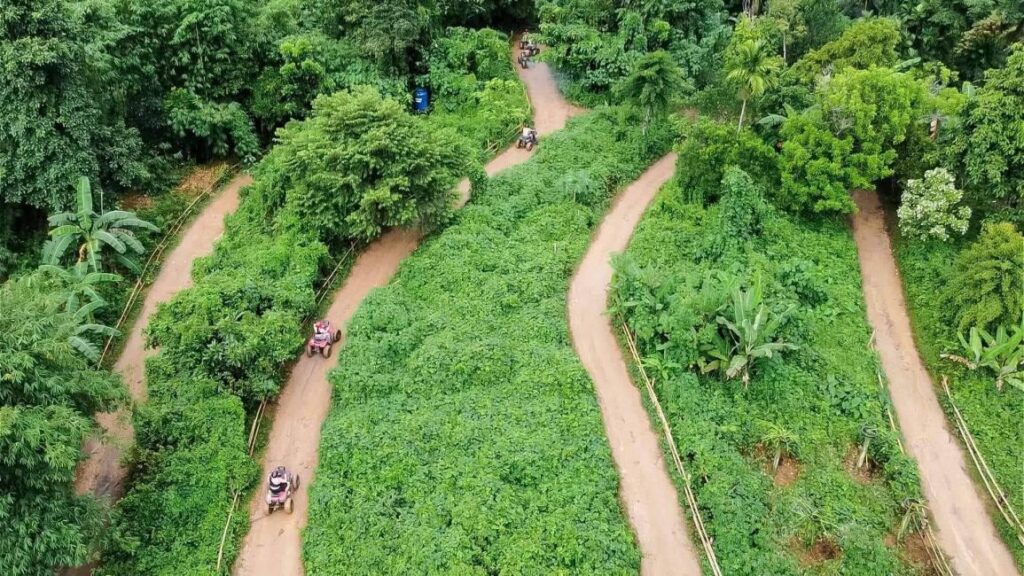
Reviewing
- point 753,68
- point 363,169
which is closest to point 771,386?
point 753,68

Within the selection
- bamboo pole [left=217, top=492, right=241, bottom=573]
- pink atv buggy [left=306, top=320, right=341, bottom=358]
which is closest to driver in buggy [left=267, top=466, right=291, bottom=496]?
bamboo pole [left=217, top=492, right=241, bottom=573]

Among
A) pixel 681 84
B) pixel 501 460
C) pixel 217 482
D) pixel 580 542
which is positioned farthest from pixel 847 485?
pixel 681 84

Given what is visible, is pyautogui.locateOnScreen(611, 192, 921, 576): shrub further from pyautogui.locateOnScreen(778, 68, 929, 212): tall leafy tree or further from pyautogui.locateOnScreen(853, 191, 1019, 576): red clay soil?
pyautogui.locateOnScreen(778, 68, 929, 212): tall leafy tree

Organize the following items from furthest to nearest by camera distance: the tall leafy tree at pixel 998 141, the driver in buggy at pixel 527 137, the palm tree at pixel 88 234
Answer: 1. the driver in buggy at pixel 527 137
2. the palm tree at pixel 88 234
3. the tall leafy tree at pixel 998 141

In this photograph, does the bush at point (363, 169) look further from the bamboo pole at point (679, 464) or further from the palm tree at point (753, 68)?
the palm tree at point (753, 68)

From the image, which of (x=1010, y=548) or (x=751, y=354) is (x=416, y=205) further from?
(x=1010, y=548)

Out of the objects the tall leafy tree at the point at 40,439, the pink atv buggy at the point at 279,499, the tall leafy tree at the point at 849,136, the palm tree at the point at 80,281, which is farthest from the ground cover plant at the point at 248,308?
the tall leafy tree at the point at 849,136

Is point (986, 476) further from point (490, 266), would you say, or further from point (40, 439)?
point (40, 439)
